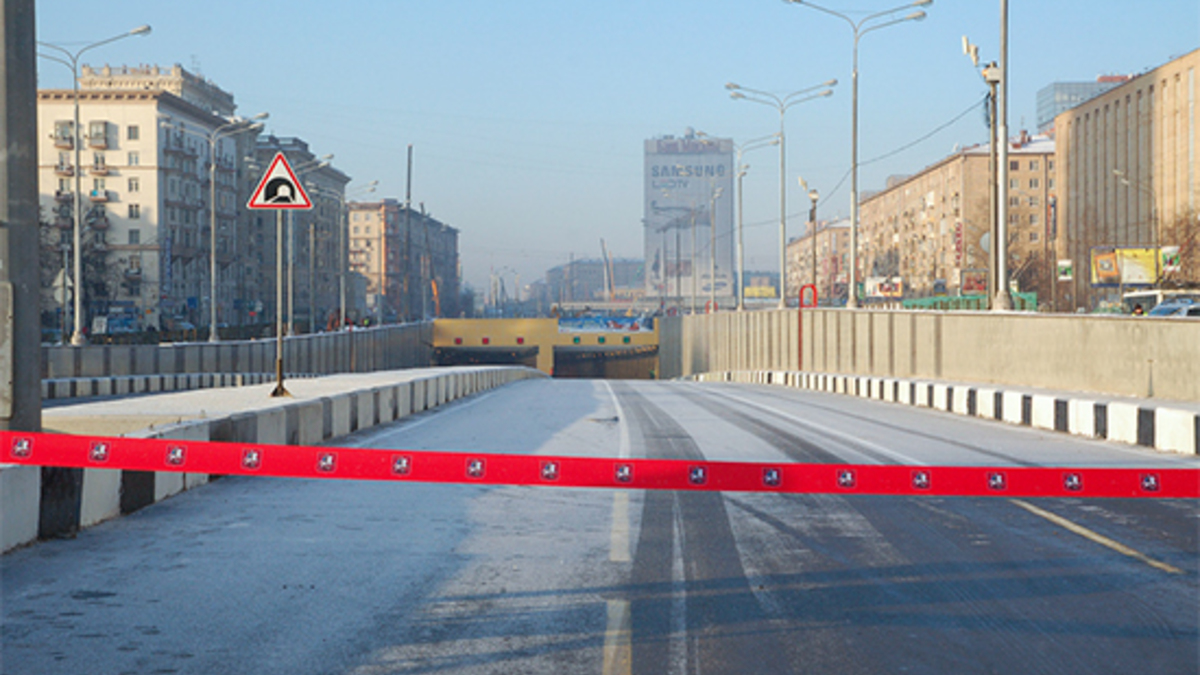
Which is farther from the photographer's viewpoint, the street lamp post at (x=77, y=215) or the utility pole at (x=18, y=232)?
the street lamp post at (x=77, y=215)

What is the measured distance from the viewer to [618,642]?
220 inches

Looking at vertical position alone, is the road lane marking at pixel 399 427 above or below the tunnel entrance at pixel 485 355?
above

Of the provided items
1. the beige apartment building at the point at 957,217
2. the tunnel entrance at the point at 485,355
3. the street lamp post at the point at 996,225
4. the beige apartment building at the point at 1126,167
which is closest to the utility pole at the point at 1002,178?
the street lamp post at the point at 996,225

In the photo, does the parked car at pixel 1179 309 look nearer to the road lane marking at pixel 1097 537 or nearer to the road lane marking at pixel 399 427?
the road lane marking at pixel 399 427

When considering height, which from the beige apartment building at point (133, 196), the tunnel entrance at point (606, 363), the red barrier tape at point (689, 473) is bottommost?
the tunnel entrance at point (606, 363)

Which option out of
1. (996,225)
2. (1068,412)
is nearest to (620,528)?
(1068,412)

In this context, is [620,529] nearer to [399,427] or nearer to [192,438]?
[192,438]

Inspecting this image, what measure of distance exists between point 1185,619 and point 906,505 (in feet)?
12.7

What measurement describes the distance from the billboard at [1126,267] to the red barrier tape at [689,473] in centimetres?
6259

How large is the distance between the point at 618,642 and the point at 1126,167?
105 metres

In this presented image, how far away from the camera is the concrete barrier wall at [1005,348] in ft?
59.8

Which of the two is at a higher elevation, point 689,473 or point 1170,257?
point 1170,257

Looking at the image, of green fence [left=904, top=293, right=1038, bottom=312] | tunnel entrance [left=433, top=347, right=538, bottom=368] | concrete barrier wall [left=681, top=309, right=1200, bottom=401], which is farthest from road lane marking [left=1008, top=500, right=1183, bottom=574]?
tunnel entrance [left=433, top=347, right=538, bottom=368]

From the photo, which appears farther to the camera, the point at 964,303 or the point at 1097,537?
the point at 964,303
